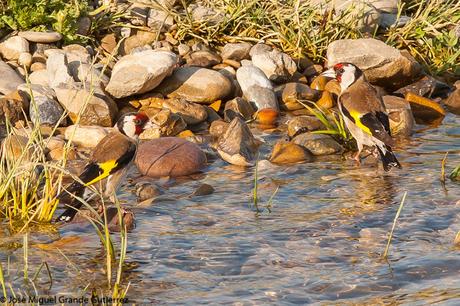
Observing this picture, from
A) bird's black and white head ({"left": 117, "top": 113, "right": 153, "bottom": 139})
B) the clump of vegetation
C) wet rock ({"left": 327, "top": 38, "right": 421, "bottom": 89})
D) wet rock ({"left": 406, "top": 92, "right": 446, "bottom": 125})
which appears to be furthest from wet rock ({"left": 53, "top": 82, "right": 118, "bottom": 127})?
wet rock ({"left": 406, "top": 92, "right": 446, "bottom": 125})

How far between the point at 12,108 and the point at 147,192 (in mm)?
2204

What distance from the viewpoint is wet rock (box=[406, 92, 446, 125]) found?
34.5 feet

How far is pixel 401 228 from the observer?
22.4 ft

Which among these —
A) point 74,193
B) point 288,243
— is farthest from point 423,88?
point 74,193

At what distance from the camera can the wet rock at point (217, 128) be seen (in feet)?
32.0

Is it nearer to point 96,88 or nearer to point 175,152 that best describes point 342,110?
point 175,152

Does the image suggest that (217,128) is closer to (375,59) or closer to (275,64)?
(275,64)

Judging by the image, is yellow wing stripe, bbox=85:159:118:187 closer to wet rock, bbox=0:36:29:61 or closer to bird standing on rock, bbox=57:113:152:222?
bird standing on rock, bbox=57:113:152:222

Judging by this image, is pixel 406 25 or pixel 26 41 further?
pixel 406 25

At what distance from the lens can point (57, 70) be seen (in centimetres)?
999

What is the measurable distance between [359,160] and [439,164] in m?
0.80

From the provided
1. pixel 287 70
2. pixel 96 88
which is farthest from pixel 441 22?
pixel 96 88

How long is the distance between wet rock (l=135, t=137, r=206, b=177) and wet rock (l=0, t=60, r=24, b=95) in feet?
5.69

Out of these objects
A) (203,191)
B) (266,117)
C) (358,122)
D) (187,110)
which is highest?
(358,122)
